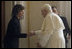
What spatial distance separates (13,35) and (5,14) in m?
0.16

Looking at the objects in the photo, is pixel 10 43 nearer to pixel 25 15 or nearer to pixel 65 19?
pixel 25 15

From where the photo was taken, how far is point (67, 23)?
1.39m

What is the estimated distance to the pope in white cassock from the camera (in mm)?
1284

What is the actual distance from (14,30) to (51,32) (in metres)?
0.30

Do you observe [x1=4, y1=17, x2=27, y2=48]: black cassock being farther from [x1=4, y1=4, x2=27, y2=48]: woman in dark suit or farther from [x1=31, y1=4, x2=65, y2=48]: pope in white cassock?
[x1=31, y1=4, x2=65, y2=48]: pope in white cassock

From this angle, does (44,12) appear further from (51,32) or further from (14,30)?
(14,30)

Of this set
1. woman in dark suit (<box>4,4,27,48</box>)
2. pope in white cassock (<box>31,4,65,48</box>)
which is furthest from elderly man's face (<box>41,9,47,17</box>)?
woman in dark suit (<box>4,4,27,48</box>)

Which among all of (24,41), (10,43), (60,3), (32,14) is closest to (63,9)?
(60,3)

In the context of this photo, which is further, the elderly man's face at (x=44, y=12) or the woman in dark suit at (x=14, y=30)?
the elderly man's face at (x=44, y=12)

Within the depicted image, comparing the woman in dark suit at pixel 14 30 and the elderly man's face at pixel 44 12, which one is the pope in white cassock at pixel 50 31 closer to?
the elderly man's face at pixel 44 12

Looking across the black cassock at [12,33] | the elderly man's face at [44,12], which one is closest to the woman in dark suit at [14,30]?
the black cassock at [12,33]

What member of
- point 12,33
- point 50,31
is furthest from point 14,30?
point 50,31

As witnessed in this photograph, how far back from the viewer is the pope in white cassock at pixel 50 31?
128 cm

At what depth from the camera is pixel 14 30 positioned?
1.13 meters
